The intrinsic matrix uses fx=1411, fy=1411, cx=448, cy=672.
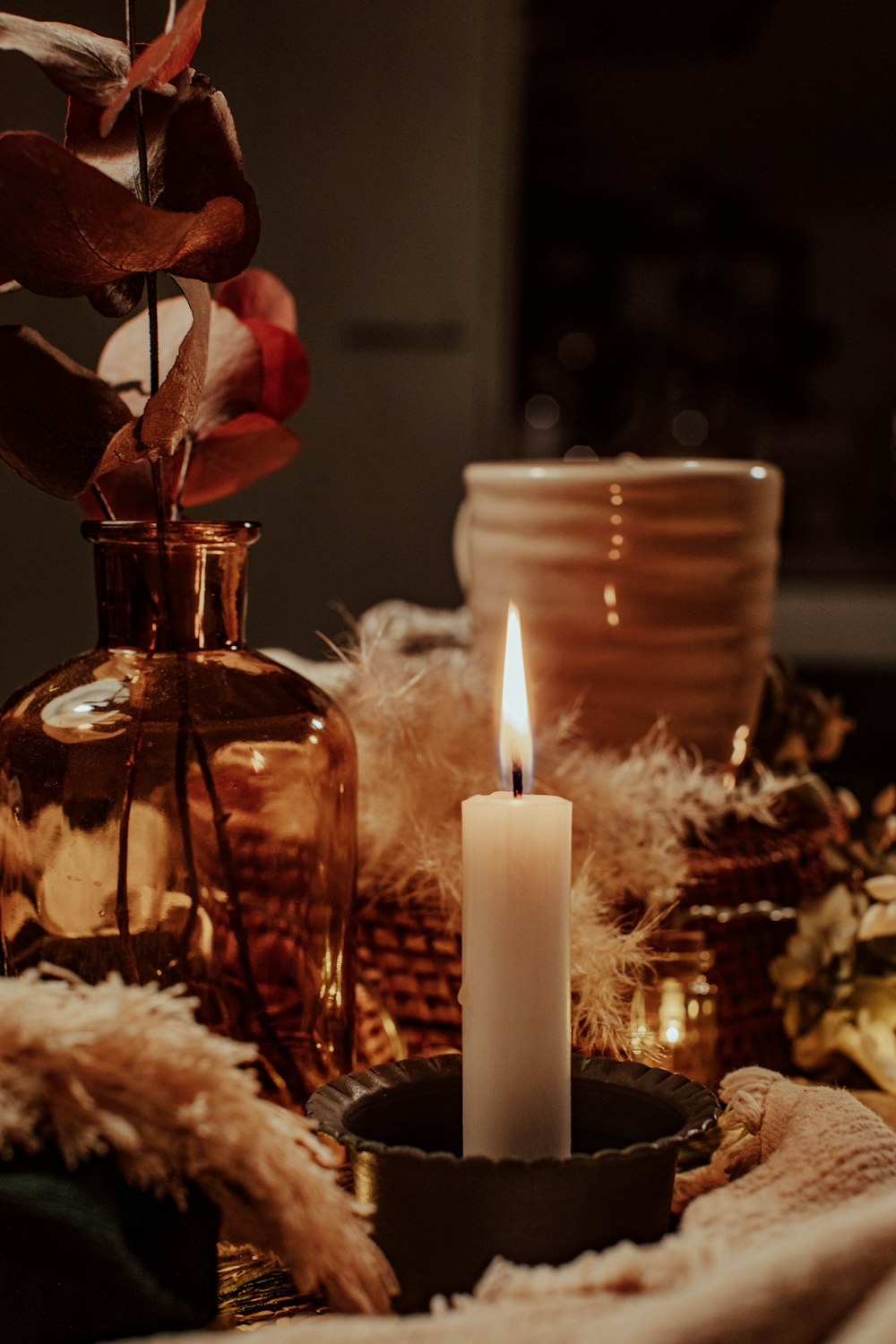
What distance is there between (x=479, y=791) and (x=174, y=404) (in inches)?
8.0

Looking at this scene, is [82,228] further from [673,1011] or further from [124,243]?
[673,1011]

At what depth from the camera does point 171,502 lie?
487 mm

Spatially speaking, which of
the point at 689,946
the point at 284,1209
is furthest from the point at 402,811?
the point at 284,1209

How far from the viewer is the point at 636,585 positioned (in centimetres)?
60

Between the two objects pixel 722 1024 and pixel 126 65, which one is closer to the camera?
pixel 126 65

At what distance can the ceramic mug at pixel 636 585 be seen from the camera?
60cm

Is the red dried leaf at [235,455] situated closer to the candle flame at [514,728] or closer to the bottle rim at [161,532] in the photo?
the bottle rim at [161,532]

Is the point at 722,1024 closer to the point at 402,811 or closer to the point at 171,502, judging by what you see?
the point at 402,811

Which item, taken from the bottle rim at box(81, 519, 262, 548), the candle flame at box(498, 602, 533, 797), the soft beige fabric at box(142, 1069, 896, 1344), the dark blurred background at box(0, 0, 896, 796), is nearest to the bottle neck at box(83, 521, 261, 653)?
the bottle rim at box(81, 519, 262, 548)

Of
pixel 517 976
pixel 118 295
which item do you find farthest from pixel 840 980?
pixel 118 295

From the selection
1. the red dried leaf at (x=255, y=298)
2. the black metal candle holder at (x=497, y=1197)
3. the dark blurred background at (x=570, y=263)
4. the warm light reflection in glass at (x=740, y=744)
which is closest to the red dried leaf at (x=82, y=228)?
the red dried leaf at (x=255, y=298)

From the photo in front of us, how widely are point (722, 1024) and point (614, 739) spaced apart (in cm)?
13

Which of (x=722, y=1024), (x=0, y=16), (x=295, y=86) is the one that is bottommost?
(x=722, y=1024)

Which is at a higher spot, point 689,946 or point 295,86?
point 295,86
